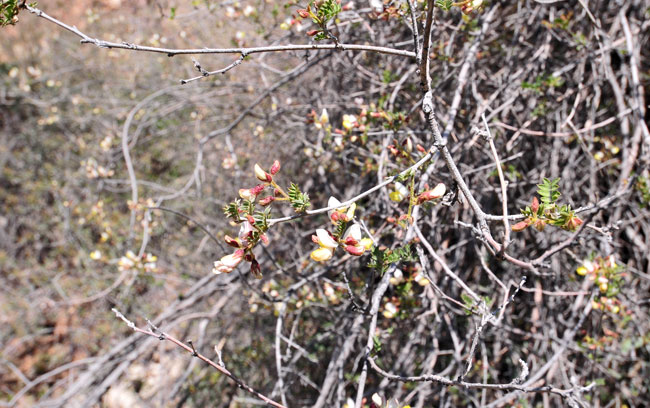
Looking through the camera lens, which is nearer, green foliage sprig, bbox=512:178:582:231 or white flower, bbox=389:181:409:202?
green foliage sprig, bbox=512:178:582:231

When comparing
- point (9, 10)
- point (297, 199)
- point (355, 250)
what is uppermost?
point (9, 10)

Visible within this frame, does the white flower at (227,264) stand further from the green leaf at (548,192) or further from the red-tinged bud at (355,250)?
the green leaf at (548,192)

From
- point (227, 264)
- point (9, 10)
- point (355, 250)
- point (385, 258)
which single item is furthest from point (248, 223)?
point (9, 10)

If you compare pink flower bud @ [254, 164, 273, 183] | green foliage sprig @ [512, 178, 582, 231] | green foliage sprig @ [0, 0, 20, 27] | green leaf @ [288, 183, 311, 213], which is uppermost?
green foliage sprig @ [0, 0, 20, 27]

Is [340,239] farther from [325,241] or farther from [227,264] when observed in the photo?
[227,264]

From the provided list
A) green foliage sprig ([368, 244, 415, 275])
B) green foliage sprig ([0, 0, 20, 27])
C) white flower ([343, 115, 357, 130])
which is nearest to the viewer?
green foliage sprig ([0, 0, 20, 27])

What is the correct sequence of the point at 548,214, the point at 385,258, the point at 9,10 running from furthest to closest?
the point at 385,258
the point at 548,214
the point at 9,10

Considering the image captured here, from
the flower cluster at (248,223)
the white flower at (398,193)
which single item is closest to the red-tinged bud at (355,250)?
the flower cluster at (248,223)

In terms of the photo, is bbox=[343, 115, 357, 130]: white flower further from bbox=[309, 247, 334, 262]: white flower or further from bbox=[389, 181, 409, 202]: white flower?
bbox=[309, 247, 334, 262]: white flower

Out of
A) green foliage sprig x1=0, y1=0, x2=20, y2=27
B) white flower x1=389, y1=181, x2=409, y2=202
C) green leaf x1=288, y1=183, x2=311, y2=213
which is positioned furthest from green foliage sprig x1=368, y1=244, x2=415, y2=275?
green foliage sprig x1=0, y1=0, x2=20, y2=27

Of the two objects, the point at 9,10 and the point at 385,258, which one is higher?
the point at 9,10

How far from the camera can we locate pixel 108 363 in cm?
191

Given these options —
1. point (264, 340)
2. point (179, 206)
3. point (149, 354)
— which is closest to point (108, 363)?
→ point (149, 354)

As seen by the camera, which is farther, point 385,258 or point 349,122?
point 349,122
